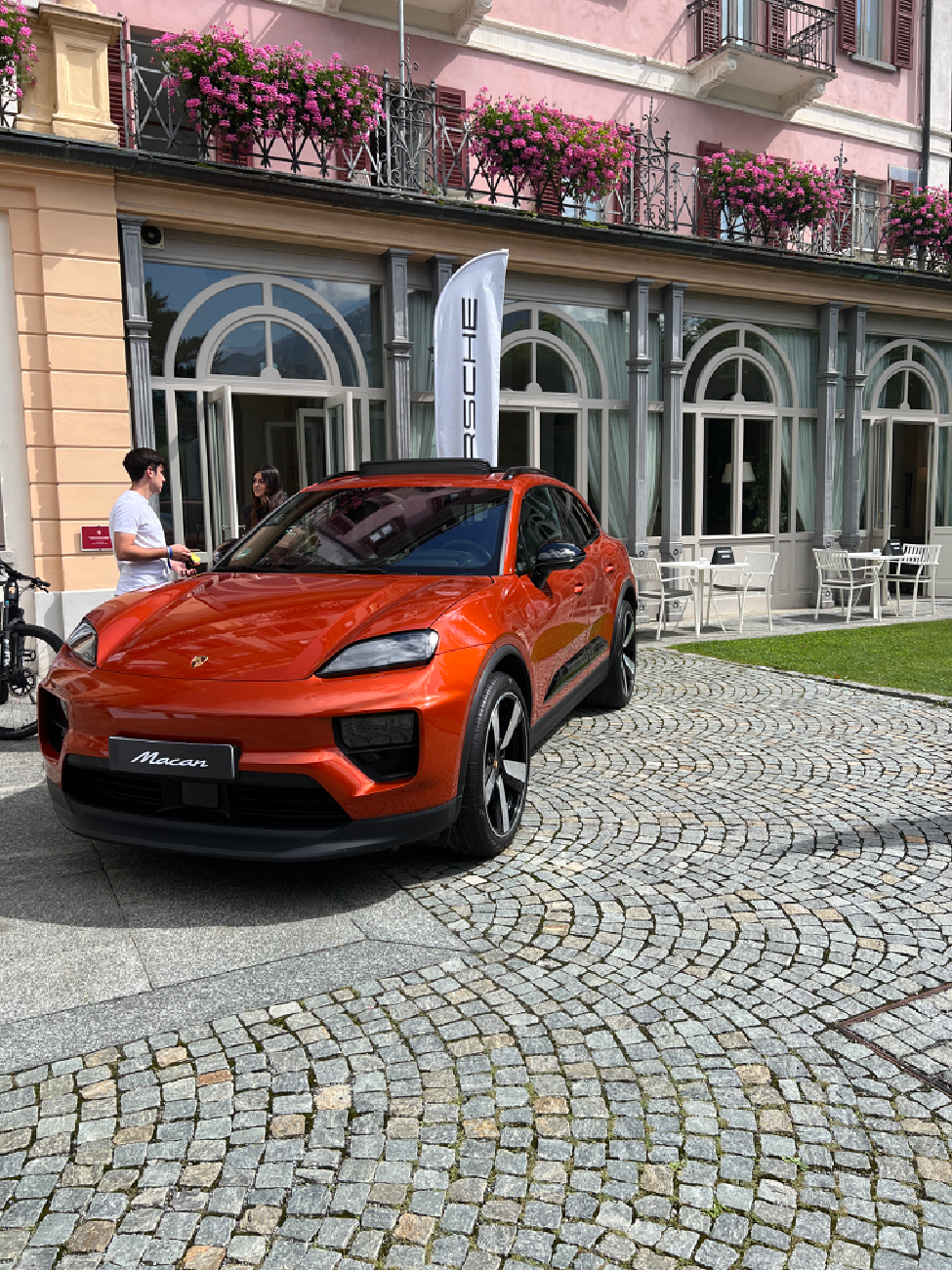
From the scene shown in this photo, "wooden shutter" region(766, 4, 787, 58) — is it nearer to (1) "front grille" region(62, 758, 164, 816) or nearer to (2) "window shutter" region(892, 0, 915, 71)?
(2) "window shutter" region(892, 0, 915, 71)

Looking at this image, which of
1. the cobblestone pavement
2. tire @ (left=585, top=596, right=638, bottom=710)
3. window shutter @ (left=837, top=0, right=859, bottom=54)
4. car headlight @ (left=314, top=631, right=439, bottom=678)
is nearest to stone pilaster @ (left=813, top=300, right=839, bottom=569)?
the cobblestone pavement

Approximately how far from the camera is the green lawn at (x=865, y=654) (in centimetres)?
840

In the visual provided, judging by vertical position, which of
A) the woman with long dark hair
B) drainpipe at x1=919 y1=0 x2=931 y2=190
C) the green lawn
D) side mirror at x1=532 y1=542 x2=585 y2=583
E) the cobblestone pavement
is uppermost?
drainpipe at x1=919 y1=0 x2=931 y2=190

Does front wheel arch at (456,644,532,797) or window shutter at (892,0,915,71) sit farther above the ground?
window shutter at (892,0,915,71)

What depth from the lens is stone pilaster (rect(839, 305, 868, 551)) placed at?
14.3m

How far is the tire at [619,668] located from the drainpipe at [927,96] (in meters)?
13.6

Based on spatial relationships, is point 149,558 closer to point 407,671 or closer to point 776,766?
point 407,671

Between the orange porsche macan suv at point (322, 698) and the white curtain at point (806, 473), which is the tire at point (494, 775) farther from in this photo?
the white curtain at point (806, 473)

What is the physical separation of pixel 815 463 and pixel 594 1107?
526 inches

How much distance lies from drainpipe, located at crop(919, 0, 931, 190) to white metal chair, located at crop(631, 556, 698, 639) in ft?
31.5

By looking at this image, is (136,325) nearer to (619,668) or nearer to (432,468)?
(432,468)

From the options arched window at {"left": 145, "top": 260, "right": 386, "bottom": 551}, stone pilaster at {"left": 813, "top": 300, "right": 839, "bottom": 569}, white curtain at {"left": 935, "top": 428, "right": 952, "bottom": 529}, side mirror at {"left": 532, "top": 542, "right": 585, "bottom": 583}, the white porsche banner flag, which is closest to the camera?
side mirror at {"left": 532, "top": 542, "right": 585, "bottom": 583}

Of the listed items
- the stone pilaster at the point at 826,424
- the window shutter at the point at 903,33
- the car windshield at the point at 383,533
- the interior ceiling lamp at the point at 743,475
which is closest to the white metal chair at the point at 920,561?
the stone pilaster at the point at 826,424

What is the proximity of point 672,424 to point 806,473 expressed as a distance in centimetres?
296
